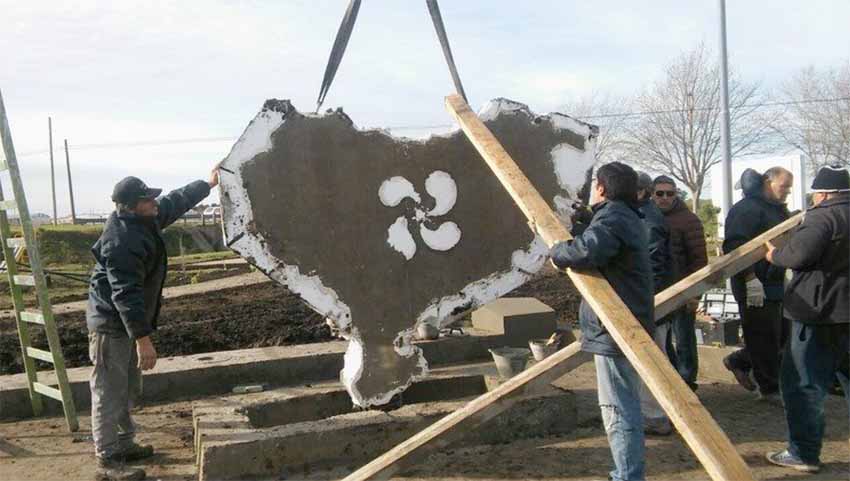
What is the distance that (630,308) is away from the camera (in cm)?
370

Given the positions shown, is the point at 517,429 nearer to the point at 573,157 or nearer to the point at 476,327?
the point at 573,157

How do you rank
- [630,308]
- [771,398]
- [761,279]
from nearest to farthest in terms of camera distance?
[630,308]
[761,279]
[771,398]

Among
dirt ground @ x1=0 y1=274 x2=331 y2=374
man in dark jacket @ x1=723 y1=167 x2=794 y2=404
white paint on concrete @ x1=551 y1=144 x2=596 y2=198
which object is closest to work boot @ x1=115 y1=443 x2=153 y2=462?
dirt ground @ x1=0 y1=274 x2=331 y2=374

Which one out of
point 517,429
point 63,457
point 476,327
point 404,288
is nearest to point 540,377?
point 517,429

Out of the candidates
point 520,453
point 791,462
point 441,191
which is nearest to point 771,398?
point 791,462

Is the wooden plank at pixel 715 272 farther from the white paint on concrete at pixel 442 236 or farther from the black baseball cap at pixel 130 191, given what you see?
the black baseball cap at pixel 130 191

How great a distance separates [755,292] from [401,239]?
106 inches

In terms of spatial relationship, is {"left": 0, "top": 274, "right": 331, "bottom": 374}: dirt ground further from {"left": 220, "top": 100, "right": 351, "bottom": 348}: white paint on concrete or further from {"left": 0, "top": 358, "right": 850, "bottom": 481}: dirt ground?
{"left": 220, "top": 100, "right": 351, "bottom": 348}: white paint on concrete

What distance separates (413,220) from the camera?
215 inches

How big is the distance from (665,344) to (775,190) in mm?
1421

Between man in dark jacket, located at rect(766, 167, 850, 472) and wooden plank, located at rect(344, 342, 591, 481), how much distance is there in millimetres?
1355

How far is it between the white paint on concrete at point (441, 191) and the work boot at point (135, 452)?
2.54 m

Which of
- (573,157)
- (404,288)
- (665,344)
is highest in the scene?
(573,157)

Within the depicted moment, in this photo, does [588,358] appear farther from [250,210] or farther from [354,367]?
[250,210]
